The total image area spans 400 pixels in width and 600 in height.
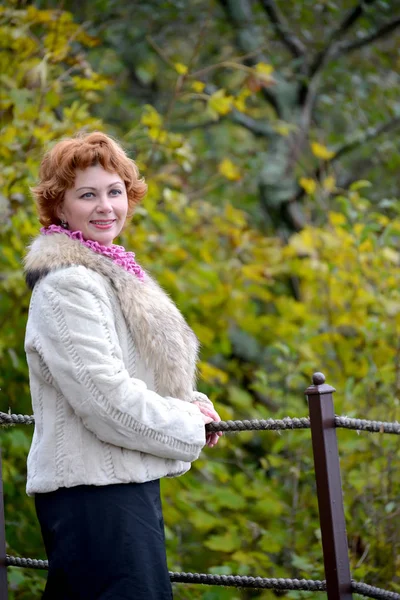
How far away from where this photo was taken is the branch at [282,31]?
6.82 m

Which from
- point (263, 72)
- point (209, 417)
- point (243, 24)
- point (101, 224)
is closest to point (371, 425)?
point (209, 417)

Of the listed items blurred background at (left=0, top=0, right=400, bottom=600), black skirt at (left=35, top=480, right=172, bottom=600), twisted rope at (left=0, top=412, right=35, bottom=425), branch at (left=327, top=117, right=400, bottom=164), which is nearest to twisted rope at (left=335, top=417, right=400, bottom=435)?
black skirt at (left=35, top=480, right=172, bottom=600)

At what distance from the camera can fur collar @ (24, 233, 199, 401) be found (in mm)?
2303

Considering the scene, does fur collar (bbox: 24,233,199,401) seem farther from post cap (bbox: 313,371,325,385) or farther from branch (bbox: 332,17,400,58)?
branch (bbox: 332,17,400,58)

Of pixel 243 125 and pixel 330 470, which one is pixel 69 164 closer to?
pixel 330 470

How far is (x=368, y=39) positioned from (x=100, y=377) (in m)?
5.25

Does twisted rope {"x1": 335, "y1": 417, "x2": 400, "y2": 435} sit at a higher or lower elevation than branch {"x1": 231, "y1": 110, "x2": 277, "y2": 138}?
lower

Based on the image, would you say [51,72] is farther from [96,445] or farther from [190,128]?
[96,445]

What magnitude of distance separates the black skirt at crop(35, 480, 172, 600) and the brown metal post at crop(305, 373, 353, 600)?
49 centimetres

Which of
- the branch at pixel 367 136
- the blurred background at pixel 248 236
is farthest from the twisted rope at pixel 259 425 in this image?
the branch at pixel 367 136

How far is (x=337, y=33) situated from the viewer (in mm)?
6758

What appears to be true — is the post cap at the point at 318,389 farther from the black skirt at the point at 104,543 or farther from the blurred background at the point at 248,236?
the blurred background at the point at 248,236

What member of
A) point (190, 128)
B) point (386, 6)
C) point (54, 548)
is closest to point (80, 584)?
point (54, 548)

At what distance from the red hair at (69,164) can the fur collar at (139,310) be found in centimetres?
12
